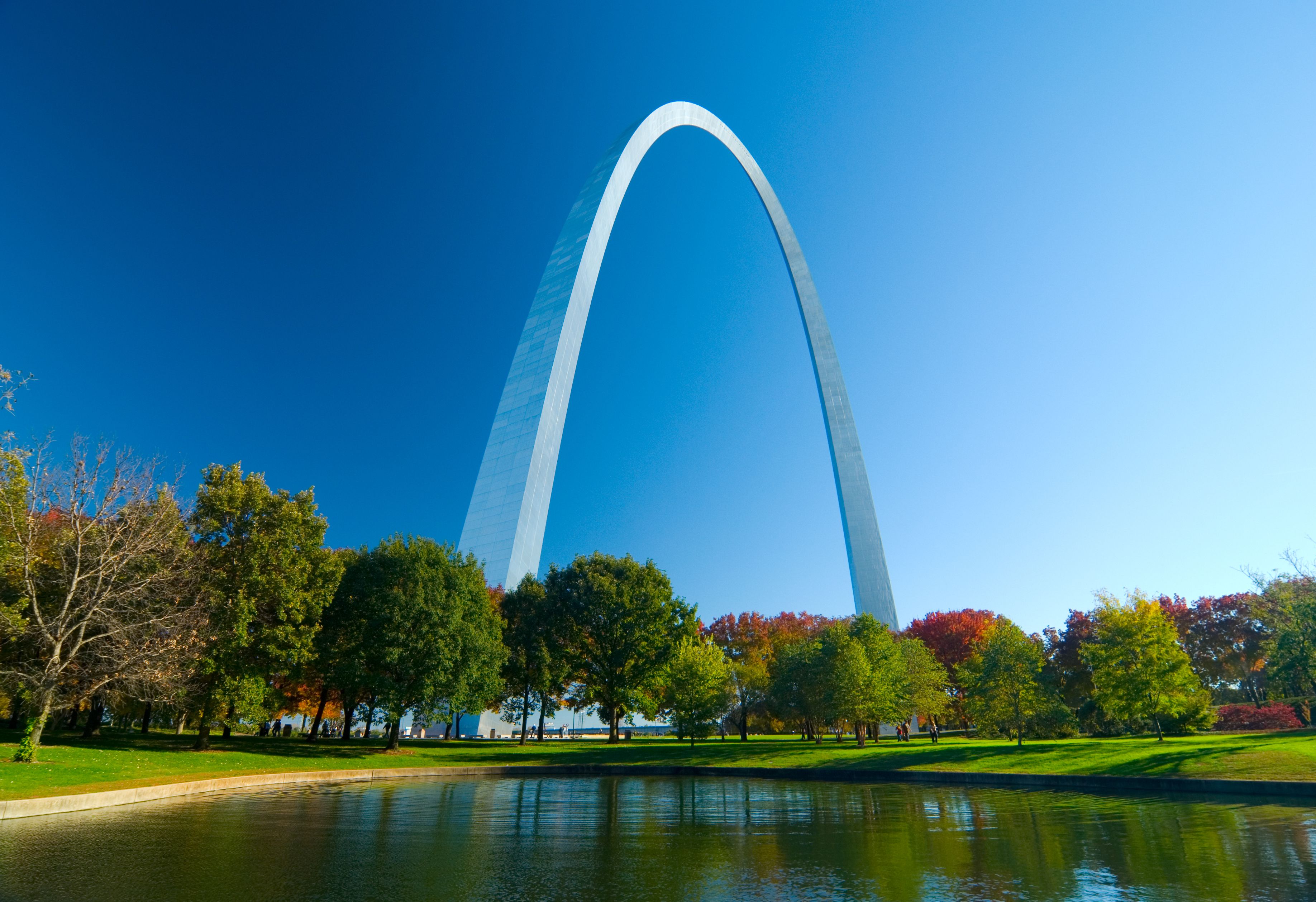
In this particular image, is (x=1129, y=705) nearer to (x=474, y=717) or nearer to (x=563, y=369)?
(x=563, y=369)

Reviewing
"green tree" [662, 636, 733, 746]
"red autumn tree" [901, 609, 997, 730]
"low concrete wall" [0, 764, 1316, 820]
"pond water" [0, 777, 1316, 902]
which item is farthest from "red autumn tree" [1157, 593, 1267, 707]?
"pond water" [0, 777, 1316, 902]

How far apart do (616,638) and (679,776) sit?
1660cm

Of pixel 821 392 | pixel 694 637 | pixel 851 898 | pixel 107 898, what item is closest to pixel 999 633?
pixel 694 637

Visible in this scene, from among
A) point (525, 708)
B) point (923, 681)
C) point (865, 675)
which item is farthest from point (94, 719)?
point (923, 681)

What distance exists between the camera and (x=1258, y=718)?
39156 millimetres

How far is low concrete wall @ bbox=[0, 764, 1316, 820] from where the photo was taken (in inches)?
606

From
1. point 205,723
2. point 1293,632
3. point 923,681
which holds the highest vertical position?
point 1293,632

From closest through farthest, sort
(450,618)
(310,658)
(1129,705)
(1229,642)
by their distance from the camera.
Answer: (1129,705)
(310,658)
(450,618)
(1229,642)

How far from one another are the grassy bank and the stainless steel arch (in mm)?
11777

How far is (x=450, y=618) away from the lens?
35594 mm

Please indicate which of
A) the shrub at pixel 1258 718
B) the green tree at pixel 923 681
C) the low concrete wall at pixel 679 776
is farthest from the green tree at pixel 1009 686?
the shrub at pixel 1258 718

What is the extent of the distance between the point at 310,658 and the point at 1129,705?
111 feet

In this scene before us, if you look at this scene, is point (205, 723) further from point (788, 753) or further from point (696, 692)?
point (788, 753)

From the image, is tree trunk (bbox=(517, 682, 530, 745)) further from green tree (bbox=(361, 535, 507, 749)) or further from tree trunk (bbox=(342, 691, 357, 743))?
tree trunk (bbox=(342, 691, 357, 743))
